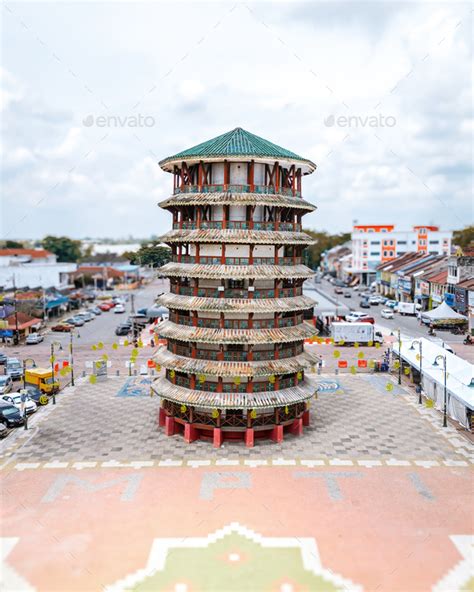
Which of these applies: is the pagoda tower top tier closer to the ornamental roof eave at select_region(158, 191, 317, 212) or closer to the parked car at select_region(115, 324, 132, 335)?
the ornamental roof eave at select_region(158, 191, 317, 212)

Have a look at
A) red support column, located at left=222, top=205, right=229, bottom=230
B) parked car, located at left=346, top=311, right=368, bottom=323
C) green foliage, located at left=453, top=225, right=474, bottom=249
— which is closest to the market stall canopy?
parked car, located at left=346, top=311, right=368, bottom=323

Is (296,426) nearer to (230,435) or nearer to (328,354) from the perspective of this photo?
(230,435)

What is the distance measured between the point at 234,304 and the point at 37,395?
24.5 meters

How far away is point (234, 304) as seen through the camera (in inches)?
1453

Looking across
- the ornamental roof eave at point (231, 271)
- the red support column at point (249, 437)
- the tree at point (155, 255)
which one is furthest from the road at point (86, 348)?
the red support column at point (249, 437)

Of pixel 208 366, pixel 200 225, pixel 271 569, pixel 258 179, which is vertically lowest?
pixel 271 569

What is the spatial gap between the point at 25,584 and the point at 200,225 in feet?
81.8

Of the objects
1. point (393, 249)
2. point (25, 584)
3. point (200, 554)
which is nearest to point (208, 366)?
point (200, 554)

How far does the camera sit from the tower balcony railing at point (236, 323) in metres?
37.6

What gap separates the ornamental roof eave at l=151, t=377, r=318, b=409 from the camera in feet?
120

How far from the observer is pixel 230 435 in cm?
3866

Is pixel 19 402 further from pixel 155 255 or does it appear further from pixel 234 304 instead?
pixel 155 255

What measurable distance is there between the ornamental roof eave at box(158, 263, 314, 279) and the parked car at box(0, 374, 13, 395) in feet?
81.3

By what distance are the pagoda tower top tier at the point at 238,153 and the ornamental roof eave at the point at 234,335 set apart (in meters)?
12.6
